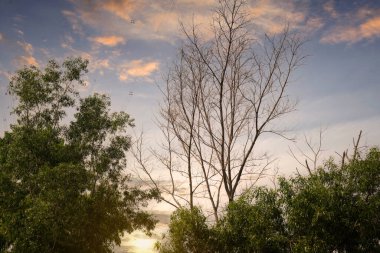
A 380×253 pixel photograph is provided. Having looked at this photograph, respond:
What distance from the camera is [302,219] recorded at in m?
12.5

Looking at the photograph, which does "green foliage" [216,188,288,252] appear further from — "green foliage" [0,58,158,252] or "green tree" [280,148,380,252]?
"green foliage" [0,58,158,252]

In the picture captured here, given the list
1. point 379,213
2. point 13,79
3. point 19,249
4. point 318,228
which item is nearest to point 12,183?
point 19,249

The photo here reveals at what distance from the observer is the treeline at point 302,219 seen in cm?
1240

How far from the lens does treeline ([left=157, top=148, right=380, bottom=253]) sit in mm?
12398

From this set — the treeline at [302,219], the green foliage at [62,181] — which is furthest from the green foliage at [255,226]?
the green foliage at [62,181]

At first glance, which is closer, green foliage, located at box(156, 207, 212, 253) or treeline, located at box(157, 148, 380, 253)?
treeline, located at box(157, 148, 380, 253)

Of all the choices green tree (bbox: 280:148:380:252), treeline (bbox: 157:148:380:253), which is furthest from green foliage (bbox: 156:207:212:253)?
green tree (bbox: 280:148:380:252)

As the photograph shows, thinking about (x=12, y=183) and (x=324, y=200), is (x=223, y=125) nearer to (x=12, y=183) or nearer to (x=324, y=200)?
(x=324, y=200)

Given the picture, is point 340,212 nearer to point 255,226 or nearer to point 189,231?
point 255,226

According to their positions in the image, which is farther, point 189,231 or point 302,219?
point 189,231

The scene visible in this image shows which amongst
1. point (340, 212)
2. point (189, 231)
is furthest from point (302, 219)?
point (189, 231)

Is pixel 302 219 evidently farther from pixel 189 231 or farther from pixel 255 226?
pixel 189 231

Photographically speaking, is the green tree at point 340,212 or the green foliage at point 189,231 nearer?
the green tree at point 340,212

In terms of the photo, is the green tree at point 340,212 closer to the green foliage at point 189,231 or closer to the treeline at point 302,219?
the treeline at point 302,219
